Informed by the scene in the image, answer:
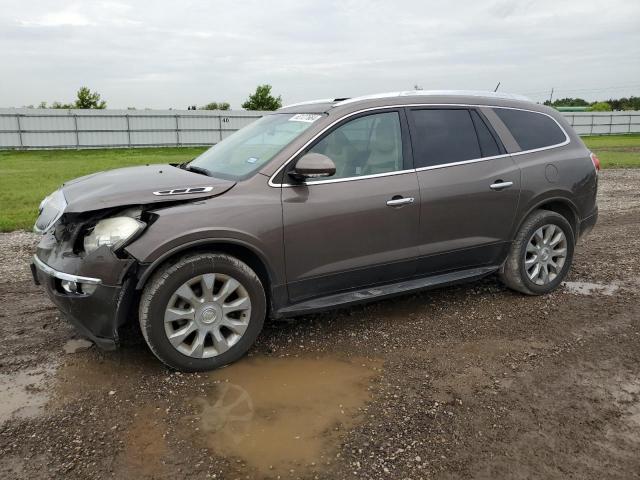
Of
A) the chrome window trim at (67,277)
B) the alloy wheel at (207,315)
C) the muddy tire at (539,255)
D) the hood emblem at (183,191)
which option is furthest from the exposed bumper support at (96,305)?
the muddy tire at (539,255)

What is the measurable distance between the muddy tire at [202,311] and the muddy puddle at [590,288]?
3291 mm

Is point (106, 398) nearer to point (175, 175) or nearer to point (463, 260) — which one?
point (175, 175)

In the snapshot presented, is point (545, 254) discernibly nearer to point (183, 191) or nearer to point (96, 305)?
point (183, 191)

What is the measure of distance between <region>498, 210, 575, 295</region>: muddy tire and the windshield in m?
2.25

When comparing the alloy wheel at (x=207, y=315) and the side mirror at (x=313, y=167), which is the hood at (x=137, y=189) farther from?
the alloy wheel at (x=207, y=315)

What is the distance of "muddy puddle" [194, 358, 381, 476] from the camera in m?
2.82

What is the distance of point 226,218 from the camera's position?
359 cm

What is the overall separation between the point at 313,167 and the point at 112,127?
30.1 meters

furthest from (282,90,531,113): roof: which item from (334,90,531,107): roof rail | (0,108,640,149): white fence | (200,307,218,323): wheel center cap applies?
(0,108,640,149): white fence

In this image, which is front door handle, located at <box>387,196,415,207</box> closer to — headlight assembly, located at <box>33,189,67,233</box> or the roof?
the roof

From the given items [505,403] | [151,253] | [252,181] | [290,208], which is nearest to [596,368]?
[505,403]

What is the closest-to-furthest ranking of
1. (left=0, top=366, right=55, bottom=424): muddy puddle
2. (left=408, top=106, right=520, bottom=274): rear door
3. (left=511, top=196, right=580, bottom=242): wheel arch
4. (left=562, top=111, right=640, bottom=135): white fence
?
(left=0, top=366, right=55, bottom=424): muddy puddle, (left=408, top=106, right=520, bottom=274): rear door, (left=511, top=196, right=580, bottom=242): wheel arch, (left=562, top=111, right=640, bottom=135): white fence

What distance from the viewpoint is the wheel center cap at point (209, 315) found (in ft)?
11.7

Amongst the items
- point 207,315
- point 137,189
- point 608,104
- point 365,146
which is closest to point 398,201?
point 365,146
